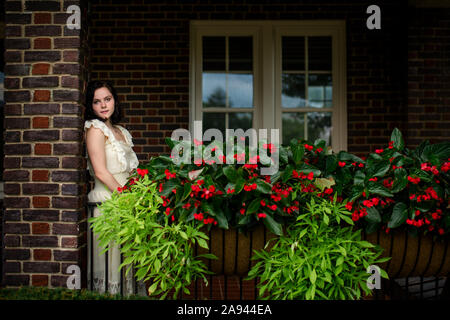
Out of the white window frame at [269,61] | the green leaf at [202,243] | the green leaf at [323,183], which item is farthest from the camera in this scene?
the white window frame at [269,61]

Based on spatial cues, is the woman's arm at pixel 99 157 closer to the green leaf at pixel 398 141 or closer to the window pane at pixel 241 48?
the green leaf at pixel 398 141

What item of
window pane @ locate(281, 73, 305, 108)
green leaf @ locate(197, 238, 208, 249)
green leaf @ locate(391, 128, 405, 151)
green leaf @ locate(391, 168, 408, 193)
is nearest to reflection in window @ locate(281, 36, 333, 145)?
window pane @ locate(281, 73, 305, 108)

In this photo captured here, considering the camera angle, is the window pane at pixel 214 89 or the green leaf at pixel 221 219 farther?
the window pane at pixel 214 89

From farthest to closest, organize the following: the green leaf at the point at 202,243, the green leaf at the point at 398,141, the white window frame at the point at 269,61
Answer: the white window frame at the point at 269,61 → the green leaf at the point at 398,141 → the green leaf at the point at 202,243

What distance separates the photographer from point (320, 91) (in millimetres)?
4992

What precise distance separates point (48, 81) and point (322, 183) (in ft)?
6.26

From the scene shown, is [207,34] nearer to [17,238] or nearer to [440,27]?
[440,27]

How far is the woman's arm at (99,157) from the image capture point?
2691 mm

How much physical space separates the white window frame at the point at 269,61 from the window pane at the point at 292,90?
0.12 m

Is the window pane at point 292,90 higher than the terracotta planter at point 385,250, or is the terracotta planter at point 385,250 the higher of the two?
the window pane at point 292,90

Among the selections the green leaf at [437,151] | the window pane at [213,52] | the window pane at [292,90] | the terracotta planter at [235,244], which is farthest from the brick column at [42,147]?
the window pane at [292,90]

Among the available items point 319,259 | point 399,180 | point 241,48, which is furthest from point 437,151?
point 241,48

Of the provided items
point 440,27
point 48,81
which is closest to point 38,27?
point 48,81

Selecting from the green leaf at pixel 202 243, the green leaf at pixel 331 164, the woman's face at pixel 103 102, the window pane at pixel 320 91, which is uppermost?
the window pane at pixel 320 91
